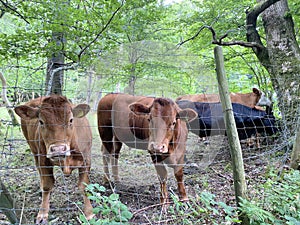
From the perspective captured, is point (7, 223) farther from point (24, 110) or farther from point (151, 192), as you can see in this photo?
point (151, 192)

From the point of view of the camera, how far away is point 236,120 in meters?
4.94

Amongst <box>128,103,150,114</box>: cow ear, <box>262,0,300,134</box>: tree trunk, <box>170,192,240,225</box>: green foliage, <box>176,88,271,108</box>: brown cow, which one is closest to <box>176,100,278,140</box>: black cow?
<box>262,0,300,134</box>: tree trunk

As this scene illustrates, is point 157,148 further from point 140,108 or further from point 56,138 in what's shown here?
point 56,138

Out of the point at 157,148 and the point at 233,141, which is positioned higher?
the point at 233,141

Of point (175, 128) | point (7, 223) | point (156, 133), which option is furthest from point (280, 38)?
point (7, 223)

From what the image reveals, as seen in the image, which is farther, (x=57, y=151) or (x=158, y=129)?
(x=158, y=129)

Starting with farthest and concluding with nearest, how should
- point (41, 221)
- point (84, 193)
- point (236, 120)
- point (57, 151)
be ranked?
1. point (236, 120)
2. point (84, 193)
3. point (41, 221)
4. point (57, 151)

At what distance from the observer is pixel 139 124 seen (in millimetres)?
4531

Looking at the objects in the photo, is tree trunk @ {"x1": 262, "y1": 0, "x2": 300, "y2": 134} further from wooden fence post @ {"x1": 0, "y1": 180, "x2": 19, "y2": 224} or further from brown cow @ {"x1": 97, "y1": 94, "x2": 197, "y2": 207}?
wooden fence post @ {"x1": 0, "y1": 180, "x2": 19, "y2": 224}

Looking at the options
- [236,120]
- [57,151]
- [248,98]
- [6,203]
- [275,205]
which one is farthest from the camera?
[248,98]

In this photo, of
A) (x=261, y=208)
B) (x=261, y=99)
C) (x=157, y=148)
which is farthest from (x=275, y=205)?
(x=261, y=99)

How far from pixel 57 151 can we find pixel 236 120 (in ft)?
10.9

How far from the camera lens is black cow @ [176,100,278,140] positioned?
5004 millimetres

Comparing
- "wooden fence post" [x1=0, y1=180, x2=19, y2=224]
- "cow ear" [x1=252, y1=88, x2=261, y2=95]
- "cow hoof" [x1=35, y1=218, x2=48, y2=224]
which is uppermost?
"cow ear" [x1=252, y1=88, x2=261, y2=95]
